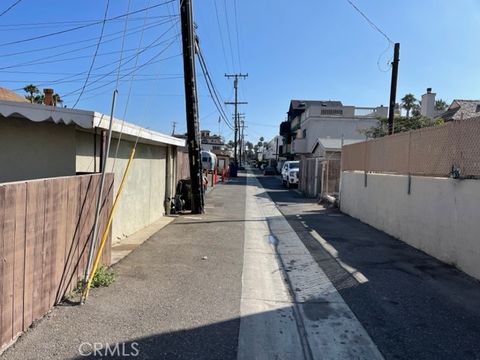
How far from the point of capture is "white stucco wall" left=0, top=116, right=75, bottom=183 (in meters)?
7.20

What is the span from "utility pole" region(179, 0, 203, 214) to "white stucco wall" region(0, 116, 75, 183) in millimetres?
7038

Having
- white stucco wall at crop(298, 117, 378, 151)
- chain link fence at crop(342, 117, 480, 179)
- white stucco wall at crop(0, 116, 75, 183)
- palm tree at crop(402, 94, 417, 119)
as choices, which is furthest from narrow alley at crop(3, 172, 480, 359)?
palm tree at crop(402, 94, 417, 119)

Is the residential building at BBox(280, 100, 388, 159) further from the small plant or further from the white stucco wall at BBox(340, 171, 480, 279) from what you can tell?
the small plant


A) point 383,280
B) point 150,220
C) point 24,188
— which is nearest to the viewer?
point 24,188

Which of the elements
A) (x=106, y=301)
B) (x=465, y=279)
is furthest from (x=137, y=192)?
(x=465, y=279)

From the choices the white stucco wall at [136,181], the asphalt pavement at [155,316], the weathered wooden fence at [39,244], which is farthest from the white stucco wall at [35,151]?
the asphalt pavement at [155,316]

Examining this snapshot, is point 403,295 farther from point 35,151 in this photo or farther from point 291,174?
point 291,174

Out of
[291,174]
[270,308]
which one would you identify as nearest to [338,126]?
[291,174]

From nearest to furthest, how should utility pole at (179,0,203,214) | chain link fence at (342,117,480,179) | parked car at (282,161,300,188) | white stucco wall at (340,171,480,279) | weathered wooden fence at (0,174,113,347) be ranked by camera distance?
weathered wooden fence at (0,174,113,347), white stucco wall at (340,171,480,279), chain link fence at (342,117,480,179), utility pole at (179,0,203,214), parked car at (282,161,300,188)

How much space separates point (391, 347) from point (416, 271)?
324cm

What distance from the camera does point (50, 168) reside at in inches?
284

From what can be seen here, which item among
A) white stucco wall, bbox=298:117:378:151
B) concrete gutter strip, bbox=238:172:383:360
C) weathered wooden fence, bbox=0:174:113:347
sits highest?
white stucco wall, bbox=298:117:378:151

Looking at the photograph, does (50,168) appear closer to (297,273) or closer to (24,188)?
(24,188)

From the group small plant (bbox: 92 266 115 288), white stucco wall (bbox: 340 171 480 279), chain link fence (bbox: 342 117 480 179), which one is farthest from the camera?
chain link fence (bbox: 342 117 480 179)
